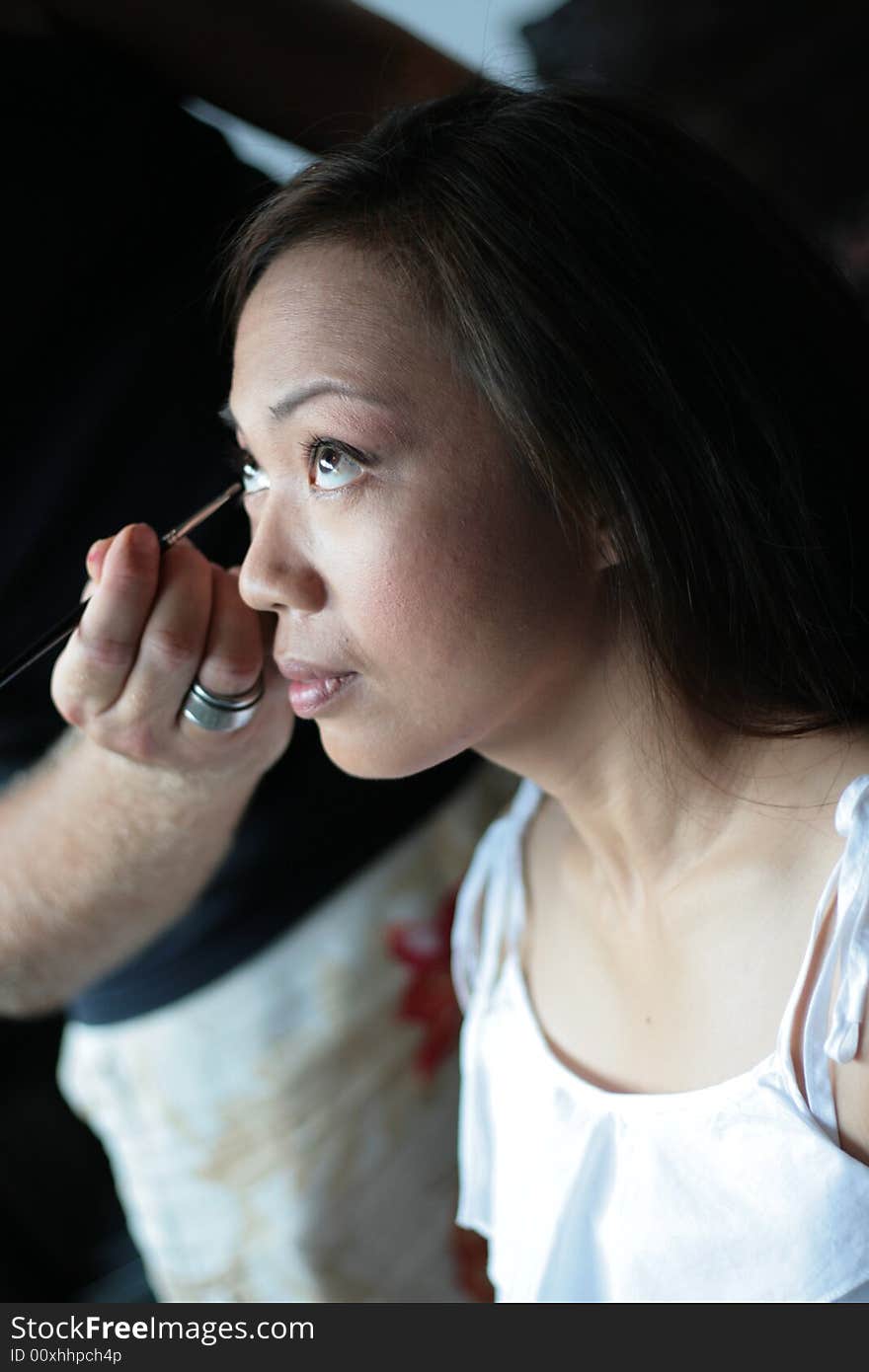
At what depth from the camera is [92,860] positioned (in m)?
1.09

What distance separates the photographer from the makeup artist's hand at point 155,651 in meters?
0.89

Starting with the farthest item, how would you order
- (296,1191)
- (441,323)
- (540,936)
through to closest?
(296,1191) → (540,936) → (441,323)

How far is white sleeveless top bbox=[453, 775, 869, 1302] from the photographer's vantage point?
2.48ft

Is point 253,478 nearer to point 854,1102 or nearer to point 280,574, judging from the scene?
point 280,574

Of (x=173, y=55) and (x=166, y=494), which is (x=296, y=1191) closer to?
(x=166, y=494)

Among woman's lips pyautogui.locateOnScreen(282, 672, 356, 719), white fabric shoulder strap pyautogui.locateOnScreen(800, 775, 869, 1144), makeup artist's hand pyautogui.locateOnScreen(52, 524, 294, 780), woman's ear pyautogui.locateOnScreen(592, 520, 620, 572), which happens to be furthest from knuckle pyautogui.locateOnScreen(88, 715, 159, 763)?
white fabric shoulder strap pyautogui.locateOnScreen(800, 775, 869, 1144)

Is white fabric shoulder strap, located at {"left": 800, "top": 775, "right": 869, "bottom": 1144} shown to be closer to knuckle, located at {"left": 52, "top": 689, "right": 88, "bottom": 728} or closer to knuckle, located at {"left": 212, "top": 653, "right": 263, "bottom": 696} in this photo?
knuckle, located at {"left": 212, "top": 653, "right": 263, "bottom": 696}

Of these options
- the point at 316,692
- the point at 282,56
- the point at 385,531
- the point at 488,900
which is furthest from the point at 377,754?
the point at 282,56

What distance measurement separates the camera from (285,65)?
112 cm

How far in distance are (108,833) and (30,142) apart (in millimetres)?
611

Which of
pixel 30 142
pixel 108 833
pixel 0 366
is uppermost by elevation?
pixel 30 142

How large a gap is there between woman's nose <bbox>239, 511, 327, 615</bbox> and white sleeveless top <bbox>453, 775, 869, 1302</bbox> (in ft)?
1.23

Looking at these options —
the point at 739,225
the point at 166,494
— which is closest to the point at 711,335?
the point at 739,225

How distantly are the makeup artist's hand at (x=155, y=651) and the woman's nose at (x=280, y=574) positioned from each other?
0.10m
